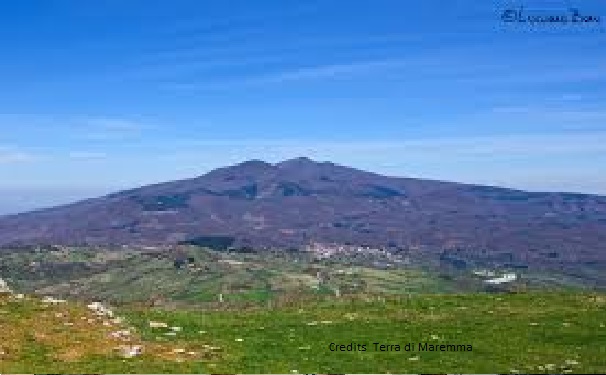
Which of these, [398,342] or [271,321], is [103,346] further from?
[398,342]

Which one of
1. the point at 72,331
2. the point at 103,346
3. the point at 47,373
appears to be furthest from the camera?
the point at 72,331

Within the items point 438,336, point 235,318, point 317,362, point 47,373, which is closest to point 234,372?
point 317,362

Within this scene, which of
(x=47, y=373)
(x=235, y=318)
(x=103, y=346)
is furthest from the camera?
(x=235, y=318)

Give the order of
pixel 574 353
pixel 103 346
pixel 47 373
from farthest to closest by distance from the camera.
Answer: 1. pixel 103 346
2. pixel 574 353
3. pixel 47 373

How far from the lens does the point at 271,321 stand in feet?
141

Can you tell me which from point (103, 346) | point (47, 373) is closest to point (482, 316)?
point (103, 346)

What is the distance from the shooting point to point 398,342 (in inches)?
1423

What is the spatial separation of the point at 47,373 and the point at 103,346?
16.3 ft

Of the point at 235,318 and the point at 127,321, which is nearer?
the point at 127,321

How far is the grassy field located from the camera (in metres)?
31.5

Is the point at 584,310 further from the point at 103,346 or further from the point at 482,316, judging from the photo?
the point at 103,346

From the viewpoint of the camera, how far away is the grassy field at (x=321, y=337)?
31.5m

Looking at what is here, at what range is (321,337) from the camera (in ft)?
124

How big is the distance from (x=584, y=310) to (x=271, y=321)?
723 inches
